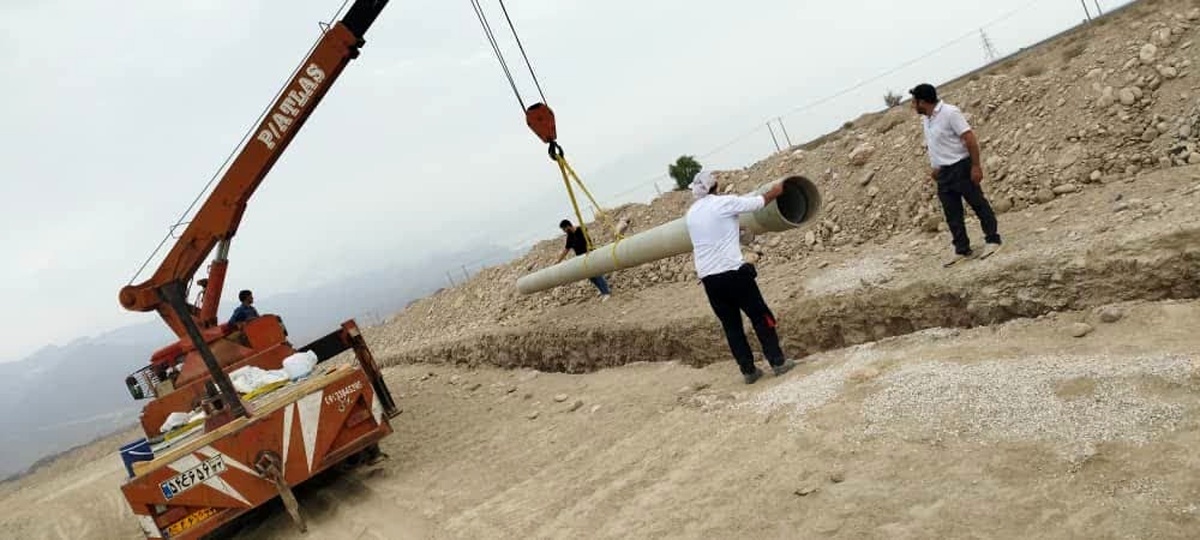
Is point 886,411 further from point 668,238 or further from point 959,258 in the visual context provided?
point 668,238

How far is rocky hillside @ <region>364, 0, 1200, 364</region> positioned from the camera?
6.60m

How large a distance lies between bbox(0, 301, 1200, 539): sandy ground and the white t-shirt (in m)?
0.95

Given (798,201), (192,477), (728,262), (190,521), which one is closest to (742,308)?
(728,262)

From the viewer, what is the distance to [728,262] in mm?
5121

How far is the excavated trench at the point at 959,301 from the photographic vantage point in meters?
4.54

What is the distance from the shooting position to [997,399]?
3.60 m

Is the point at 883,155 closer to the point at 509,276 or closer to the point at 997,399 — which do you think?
the point at 997,399

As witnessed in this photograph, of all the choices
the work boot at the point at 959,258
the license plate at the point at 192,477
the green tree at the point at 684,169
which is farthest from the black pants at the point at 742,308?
the green tree at the point at 684,169

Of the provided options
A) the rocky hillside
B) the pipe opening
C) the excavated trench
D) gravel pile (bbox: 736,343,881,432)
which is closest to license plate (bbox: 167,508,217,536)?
gravel pile (bbox: 736,343,881,432)

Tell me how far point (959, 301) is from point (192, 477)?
577cm

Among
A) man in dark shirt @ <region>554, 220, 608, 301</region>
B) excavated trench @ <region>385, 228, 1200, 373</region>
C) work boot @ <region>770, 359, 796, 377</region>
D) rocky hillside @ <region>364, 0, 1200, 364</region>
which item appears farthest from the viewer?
man in dark shirt @ <region>554, 220, 608, 301</region>

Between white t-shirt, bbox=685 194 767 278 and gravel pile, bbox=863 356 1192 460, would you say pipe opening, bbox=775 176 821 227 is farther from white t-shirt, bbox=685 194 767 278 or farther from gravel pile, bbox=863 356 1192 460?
gravel pile, bbox=863 356 1192 460

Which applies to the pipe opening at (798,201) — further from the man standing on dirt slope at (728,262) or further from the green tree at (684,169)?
the green tree at (684,169)

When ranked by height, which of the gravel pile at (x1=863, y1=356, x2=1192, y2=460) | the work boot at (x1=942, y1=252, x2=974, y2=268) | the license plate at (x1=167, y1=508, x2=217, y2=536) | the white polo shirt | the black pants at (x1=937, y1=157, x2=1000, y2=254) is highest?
the white polo shirt
